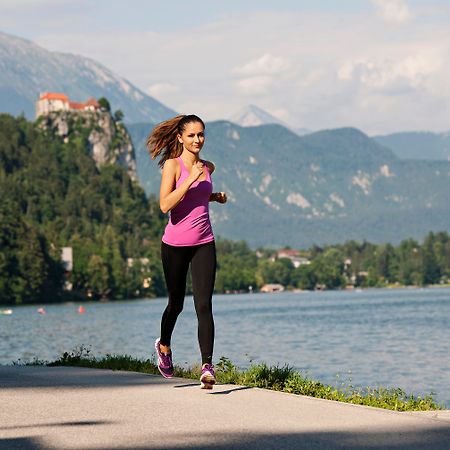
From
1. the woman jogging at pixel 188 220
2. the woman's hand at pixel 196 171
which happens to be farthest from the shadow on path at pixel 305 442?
the woman's hand at pixel 196 171

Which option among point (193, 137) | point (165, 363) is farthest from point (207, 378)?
point (193, 137)

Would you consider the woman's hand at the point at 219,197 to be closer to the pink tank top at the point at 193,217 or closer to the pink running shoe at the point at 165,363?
the pink tank top at the point at 193,217

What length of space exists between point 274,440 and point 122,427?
1320mm

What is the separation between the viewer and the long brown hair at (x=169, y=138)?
1339 cm

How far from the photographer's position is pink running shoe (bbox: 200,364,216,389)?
41.6 ft

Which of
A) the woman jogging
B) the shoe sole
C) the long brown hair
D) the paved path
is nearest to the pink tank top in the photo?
the woman jogging

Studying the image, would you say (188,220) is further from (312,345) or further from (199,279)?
(312,345)

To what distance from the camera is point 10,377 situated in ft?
47.1

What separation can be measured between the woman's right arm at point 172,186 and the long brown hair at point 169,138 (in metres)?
0.29

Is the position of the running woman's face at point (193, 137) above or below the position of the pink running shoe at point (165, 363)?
above

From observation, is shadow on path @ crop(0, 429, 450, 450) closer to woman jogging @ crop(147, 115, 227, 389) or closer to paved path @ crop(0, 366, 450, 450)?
paved path @ crop(0, 366, 450, 450)

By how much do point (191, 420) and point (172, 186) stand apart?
3.31 meters

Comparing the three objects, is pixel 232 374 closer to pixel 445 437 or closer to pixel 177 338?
pixel 445 437

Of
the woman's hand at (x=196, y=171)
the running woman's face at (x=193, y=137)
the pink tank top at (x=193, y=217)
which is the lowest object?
the pink tank top at (x=193, y=217)
